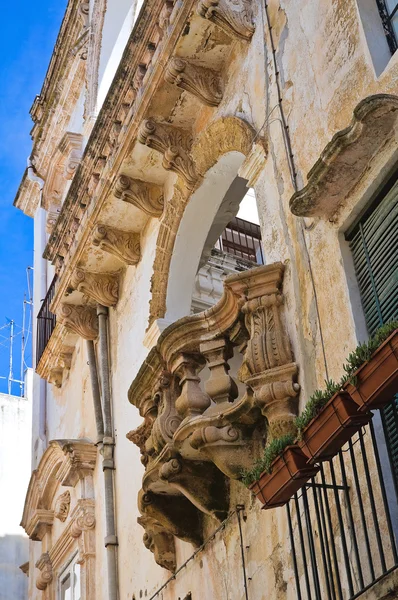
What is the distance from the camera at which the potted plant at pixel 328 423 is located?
5.01m

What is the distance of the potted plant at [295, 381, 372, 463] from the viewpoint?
5.01 metres

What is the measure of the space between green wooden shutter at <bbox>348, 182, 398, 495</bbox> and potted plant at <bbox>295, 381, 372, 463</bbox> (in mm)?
631

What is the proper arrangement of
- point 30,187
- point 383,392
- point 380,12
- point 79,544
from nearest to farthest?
point 383,392 → point 380,12 → point 79,544 → point 30,187

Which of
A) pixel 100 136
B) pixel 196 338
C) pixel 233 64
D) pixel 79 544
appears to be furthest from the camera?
pixel 79 544

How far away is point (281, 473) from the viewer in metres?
5.42

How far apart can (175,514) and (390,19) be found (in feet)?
13.5

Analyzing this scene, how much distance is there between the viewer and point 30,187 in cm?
1688

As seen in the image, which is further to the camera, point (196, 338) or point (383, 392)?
point (196, 338)

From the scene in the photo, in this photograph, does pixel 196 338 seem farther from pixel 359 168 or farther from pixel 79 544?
pixel 79 544

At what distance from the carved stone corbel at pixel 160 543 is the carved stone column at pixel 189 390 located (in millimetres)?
1342

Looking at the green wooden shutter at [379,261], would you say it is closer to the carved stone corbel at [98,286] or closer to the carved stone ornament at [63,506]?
the carved stone corbel at [98,286]

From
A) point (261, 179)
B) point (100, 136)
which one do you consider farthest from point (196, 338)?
point (100, 136)

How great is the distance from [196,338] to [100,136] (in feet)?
11.1

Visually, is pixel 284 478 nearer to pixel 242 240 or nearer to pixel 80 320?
pixel 80 320
